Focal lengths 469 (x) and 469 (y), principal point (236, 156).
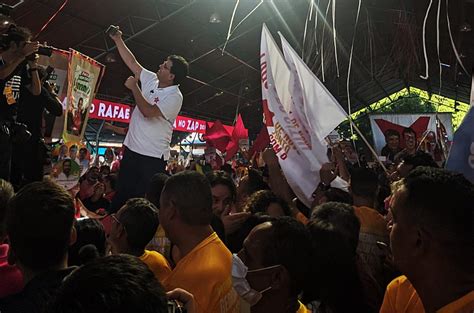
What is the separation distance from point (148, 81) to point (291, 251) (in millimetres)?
2315

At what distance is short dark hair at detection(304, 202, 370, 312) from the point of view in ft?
5.80

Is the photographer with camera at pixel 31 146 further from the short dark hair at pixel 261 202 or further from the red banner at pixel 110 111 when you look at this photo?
the red banner at pixel 110 111

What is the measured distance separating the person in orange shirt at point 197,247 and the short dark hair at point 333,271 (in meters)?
0.31

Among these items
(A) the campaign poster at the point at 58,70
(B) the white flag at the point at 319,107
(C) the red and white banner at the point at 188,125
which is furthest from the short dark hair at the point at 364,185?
(C) the red and white banner at the point at 188,125

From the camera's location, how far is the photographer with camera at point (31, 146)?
3.07m

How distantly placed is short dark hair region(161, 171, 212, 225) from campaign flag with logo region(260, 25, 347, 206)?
1257mm

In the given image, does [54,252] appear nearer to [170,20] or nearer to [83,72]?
[83,72]

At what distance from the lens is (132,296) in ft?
2.51

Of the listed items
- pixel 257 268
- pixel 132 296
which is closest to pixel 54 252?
pixel 257 268

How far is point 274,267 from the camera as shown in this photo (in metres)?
1.52

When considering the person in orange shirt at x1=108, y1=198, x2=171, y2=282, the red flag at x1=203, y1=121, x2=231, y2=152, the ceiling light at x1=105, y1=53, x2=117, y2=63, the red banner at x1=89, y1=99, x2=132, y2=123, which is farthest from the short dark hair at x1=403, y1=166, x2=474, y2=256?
the red banner at x1=89, y1=99, x2=132, y2=123

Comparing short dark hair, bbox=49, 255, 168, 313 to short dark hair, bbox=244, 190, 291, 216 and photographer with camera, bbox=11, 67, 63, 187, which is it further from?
photographer with camera, bbox=11, 67, 63, 187

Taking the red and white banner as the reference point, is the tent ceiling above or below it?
above

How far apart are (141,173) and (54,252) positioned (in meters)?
1.93
